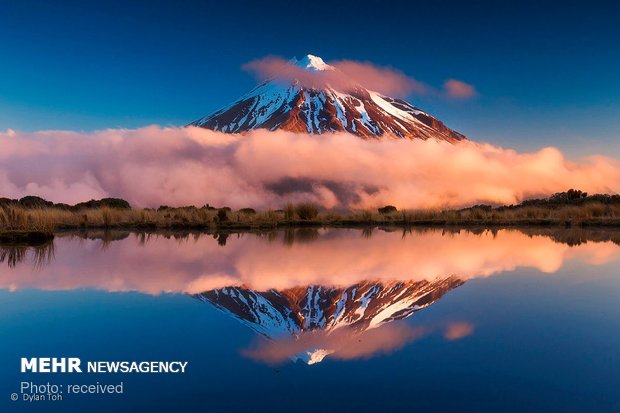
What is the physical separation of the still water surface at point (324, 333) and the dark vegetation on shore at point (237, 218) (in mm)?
6722

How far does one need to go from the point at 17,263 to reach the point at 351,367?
6.35m

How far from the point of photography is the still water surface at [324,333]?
273 cm

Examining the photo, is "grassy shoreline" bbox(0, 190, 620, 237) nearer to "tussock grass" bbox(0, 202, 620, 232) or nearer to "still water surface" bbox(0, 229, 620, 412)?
"tussock grass" bbox(0, 202, 620, 232)

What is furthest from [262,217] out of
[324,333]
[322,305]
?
[324,333]

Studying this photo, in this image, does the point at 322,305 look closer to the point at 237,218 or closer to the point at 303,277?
the point at 303,277

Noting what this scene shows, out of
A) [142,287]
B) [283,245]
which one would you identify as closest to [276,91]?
[283,245]

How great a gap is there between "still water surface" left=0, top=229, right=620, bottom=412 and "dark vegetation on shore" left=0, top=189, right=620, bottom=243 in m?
6.72

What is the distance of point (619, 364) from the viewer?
10.4 ft

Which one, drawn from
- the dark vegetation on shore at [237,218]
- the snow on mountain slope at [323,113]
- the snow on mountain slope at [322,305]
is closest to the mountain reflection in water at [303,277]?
the snow on mountain slope at [322,305]

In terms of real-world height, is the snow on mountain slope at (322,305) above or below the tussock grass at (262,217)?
below

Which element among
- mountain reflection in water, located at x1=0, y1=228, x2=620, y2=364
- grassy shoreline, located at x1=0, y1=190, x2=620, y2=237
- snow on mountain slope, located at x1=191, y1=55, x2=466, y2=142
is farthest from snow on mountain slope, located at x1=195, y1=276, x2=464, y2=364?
snow on mountain slope, located at x1=191, y1=55, x2=466, y2=142

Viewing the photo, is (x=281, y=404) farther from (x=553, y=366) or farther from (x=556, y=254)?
(x=556, y=254)

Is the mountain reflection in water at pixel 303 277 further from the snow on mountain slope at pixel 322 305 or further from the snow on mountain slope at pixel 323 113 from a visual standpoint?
the snow on mountain slope at pixel 323 113

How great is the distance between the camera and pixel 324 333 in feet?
13.0
